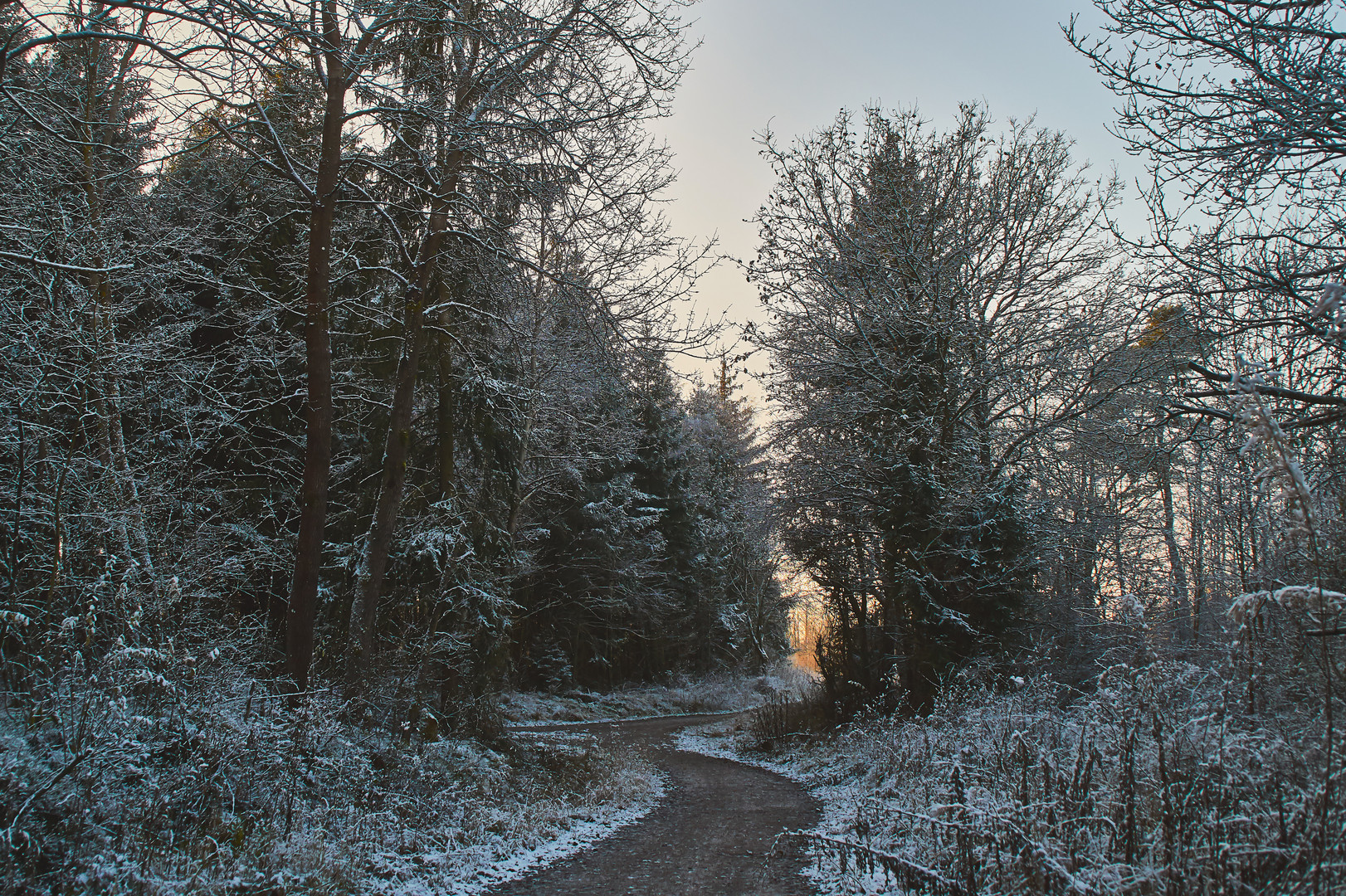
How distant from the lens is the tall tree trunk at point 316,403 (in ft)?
22.1

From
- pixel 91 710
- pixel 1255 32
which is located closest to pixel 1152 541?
pixel 1255 32

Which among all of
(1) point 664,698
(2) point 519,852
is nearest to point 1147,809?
(2) point 519,852

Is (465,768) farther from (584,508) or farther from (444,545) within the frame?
(584,508)

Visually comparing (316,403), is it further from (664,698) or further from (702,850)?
(664,698)

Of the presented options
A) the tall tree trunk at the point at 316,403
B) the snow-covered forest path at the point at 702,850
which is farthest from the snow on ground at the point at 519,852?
the tall tree trunk at the point at 316,403

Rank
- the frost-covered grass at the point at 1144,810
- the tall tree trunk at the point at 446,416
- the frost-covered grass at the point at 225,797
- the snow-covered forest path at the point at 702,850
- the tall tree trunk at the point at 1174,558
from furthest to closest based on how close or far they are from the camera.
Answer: the tall tree trunk at the point at 446,416
the tall tree trunk at the point at 1174,558
the snow-covered forest path at the point at 702,850
the frost-covered grass at the point at 225,797
the frost-covered grass at the point at 1144,810

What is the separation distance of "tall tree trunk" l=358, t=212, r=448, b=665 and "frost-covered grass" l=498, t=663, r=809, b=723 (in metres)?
12.7

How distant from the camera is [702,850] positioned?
7000 mm

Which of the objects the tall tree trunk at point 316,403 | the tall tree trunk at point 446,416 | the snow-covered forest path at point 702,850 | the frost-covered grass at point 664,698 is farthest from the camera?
the frost-covered grass at point 664,698

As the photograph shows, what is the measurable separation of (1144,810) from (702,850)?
15.0 feet

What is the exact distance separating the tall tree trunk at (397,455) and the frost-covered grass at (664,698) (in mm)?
12687

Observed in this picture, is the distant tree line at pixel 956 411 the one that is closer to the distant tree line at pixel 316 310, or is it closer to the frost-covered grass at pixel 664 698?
the distant tree line at pixel 316 310

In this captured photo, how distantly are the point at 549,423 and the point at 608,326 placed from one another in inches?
311

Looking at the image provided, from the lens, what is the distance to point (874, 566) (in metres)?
14.3
